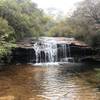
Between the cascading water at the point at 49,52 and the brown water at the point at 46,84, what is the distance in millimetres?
4043

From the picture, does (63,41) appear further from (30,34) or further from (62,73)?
(62,73)

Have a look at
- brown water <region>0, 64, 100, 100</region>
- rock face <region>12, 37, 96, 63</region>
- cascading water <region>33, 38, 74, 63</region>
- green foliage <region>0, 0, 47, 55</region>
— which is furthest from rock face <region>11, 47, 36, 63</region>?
brown water <region>0, 64, 100, 100</region>

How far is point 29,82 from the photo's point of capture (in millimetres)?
14047

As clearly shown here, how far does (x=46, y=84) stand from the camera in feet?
44.7

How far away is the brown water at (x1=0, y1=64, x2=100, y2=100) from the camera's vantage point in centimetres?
1140

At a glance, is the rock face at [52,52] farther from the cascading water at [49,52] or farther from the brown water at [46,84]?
the brown water at [46,84]

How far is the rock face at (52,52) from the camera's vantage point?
21.6m

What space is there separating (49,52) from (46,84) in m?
8.95

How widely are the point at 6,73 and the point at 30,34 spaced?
8.95 meters

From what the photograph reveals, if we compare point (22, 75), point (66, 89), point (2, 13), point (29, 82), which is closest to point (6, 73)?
point (22, 75)

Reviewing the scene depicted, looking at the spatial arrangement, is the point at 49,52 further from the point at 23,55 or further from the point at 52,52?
the point at 23,55

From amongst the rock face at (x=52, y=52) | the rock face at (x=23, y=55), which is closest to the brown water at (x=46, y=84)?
the rock face at (x=23, y=55)

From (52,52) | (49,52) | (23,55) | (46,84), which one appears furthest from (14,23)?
Answer: (46,84)

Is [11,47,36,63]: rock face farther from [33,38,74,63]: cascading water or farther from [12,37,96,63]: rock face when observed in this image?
[33,38,74,63]: cascading water
